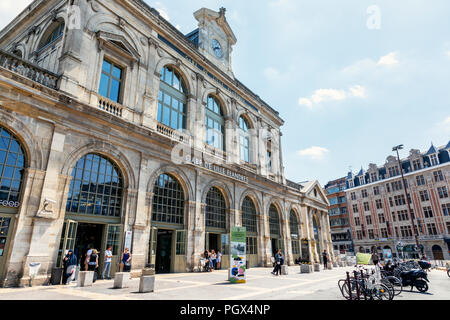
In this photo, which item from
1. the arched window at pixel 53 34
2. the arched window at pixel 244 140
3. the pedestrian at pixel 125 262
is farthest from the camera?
the arched window at pixel 244 140

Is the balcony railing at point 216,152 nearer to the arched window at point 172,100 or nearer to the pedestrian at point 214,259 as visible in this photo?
the arched window at point 172,100

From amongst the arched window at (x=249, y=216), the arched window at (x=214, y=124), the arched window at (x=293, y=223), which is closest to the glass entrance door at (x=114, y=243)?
the arched window at (x=214, y=124)

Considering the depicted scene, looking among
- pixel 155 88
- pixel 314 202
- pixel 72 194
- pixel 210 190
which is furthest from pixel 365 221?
pixel 72 194

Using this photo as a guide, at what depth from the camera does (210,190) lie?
2042 cm

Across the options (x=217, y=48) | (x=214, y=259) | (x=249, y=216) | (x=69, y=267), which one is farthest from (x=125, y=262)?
(x=217, y=48)

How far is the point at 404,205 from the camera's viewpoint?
5138 centimetres

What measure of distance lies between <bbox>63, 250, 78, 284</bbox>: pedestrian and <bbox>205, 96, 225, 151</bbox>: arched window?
12786mm

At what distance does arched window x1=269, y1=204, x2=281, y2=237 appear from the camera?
2745 centimetres

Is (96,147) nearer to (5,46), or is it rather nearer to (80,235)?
(80,235)

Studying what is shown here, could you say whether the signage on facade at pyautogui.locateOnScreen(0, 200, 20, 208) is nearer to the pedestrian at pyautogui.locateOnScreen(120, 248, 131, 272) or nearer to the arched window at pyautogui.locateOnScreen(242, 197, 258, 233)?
the pedestrian at pyautogui.locateOnScreen(120, 248, 131, 272)

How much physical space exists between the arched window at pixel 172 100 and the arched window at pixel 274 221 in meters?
13.9

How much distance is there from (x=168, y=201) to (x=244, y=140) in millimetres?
12285

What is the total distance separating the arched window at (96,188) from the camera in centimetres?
1252
